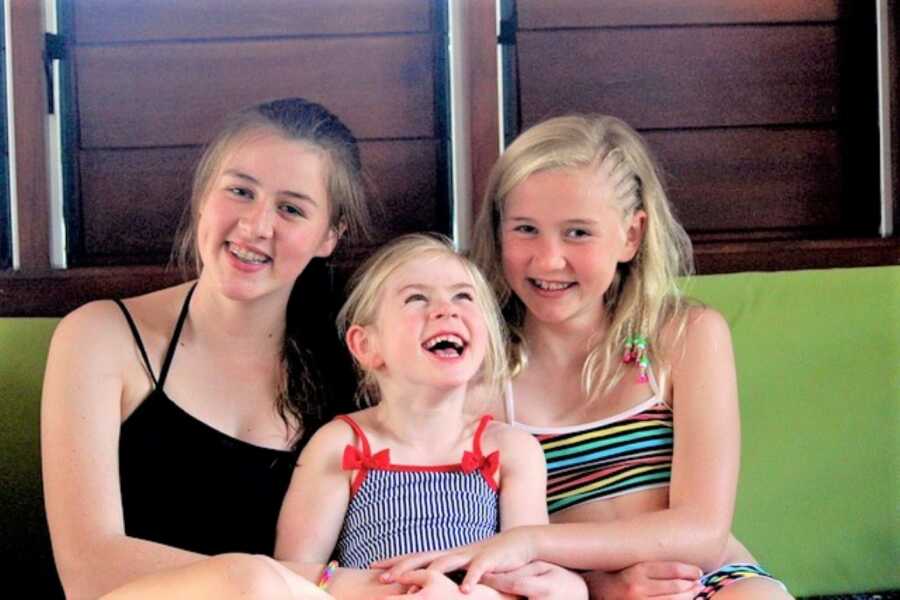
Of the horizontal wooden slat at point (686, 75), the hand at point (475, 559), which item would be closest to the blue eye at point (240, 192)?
the hand at point (475, 559)

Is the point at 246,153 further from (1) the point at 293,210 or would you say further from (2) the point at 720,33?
(2) the point at 720,33

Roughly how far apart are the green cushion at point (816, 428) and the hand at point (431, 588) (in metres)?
0.68

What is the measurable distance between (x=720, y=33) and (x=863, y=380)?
0.77 meters

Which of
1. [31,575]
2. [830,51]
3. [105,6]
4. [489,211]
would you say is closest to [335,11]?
[105,6]

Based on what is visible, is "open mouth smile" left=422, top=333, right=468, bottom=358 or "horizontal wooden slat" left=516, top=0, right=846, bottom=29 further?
"horizontal wooden slat" left=516, top=0, right=846, bottom=29

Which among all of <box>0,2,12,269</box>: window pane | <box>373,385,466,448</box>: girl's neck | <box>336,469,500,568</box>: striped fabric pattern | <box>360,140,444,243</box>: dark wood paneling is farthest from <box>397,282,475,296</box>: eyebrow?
<box>0,2,12,269</box>: window pane

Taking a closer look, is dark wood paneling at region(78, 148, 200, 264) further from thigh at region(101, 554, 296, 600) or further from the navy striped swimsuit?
thigh at region(101, 554, 296, 600)

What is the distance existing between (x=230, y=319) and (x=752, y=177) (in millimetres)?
1161

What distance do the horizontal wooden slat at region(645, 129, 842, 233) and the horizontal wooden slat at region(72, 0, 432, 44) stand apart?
580mm

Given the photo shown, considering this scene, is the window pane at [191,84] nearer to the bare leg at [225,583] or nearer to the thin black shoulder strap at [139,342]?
the thin black shoulder strap at [139,342]

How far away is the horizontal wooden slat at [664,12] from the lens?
92.0 inches

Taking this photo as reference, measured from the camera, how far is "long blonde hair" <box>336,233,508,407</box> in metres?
1.73

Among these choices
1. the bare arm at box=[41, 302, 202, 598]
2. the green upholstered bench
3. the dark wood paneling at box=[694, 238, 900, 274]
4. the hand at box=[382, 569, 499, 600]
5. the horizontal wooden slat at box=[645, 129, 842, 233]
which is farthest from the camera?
the horizontal wooden slat at box=[645, 129, 842, 233]

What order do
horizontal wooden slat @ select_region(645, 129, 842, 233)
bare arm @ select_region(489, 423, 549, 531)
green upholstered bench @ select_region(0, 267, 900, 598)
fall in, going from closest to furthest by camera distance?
bare arm @ select_region(489, 423, 549, 531), green upholstered bench @ select_region(0, 267, 900, 598), horizontal wooden slat @ select_region(645, 129, 842, 233)
